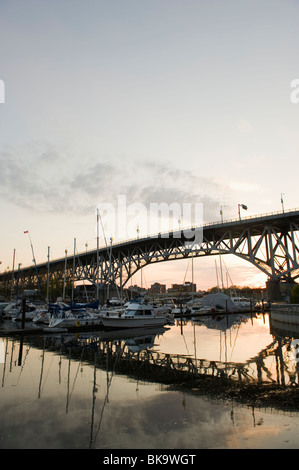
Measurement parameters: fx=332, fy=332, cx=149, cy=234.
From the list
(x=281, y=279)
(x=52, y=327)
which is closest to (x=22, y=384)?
(x=52, y=327)

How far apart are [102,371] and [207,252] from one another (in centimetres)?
5963

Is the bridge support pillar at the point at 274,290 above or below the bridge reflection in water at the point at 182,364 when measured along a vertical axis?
above

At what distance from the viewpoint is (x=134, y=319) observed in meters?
37.0

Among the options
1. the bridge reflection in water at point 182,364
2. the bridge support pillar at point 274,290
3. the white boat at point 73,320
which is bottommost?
the bridge reflection in water at point 182,364

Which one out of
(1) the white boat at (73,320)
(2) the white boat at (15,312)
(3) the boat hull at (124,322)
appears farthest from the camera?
(2) the white boat at (15,312)

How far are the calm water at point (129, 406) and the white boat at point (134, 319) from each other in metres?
15.3

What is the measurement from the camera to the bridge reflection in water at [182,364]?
14422 mm

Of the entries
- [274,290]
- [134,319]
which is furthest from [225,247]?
[134,319]

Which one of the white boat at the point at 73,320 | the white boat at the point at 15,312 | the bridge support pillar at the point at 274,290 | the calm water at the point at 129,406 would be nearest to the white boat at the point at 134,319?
the white boat at the point at 73,320

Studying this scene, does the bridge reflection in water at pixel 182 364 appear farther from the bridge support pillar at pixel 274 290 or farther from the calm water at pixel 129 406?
the bridge support pillar at pixel 274 290

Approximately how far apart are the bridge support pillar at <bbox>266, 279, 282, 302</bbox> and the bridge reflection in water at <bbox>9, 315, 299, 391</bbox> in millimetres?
37902

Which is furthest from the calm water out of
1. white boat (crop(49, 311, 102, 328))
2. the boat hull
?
the boat hull

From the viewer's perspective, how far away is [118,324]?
36.4 metres
